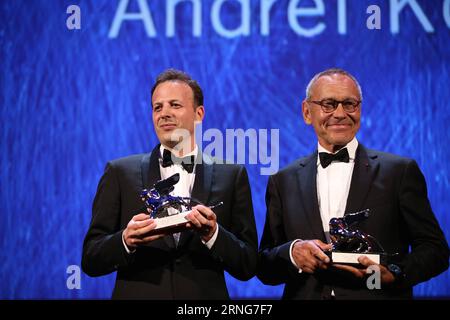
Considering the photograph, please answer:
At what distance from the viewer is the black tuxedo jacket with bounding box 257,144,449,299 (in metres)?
2.54

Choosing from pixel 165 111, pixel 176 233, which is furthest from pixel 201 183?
pixel 165 111

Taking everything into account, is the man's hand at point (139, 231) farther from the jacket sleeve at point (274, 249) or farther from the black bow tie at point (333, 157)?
the black bow tie at point (333, 157)

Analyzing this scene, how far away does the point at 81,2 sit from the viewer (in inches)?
147

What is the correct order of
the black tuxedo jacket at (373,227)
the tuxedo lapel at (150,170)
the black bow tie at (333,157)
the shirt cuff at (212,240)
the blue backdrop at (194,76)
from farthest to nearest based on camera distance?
1. the blue backdrop at (194,76)
2. the black bow tie at (333,157)
3. the tuxedo lapel at (150,170)
4. the black tuxedo jacket at (373,227)
5. the shirt cuff at (212,240)

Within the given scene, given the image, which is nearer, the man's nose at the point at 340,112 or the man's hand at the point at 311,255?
the man's hand at the point at 311,255

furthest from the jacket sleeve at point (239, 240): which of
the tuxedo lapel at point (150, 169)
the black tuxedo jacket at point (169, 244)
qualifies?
the tuxedo lapel at point (150, 169)

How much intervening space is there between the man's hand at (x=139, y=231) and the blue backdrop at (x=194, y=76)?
4.07ft

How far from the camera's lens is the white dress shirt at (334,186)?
8.71 feet

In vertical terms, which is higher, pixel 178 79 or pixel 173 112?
pixel 178 79

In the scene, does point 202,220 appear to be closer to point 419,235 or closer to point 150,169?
point 150,169

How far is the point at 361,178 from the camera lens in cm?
267

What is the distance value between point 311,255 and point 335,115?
0.61 m
